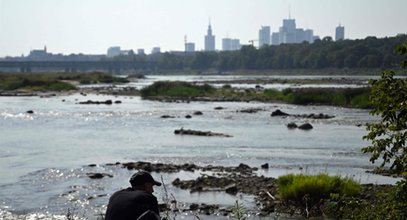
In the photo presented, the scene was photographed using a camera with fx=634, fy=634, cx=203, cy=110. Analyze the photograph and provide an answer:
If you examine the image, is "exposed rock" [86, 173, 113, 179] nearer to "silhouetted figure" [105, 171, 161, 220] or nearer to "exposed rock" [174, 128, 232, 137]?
"exposed rock" [174, 128, 232, 137]

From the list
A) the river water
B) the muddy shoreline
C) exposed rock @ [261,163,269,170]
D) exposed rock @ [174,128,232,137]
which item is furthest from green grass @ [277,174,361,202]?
exposed rock @ [174,128,232,137]

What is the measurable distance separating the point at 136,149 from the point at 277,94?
4454cm

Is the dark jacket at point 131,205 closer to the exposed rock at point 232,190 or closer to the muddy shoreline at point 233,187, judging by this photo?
the muddy shoreline at point 233,187

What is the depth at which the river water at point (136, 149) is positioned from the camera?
68.2 ft

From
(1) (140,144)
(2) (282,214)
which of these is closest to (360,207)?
(2) (282,214)

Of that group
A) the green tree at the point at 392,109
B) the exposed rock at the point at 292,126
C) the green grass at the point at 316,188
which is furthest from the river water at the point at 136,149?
the green tree at the point at 392,109

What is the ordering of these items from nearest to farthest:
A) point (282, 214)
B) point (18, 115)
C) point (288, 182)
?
1. point (282, 214)
2. point (288, 182)
3. point (18, 115)

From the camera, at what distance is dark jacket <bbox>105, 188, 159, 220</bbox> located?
6238 mm

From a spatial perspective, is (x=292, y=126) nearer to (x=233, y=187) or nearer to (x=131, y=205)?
(x=233, y=187)

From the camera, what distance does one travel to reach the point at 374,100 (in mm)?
6742

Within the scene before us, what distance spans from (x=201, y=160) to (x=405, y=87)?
2255 centimetres

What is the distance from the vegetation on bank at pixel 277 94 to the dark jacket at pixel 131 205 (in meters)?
52.8

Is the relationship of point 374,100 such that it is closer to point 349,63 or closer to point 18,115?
point 18,115

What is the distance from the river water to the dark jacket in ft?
27.3
